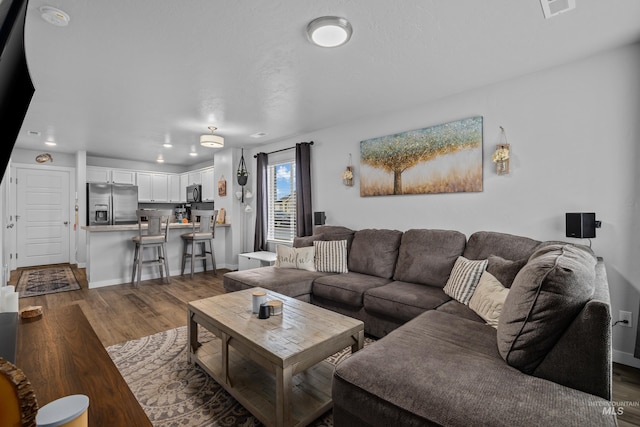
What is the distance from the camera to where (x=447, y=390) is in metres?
1.23

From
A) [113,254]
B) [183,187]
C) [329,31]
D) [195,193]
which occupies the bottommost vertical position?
[113,254]

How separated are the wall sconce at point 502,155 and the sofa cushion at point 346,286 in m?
1.57

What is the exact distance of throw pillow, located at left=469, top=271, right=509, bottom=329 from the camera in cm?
195

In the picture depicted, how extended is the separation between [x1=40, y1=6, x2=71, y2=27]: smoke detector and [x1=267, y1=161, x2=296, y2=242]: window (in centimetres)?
353

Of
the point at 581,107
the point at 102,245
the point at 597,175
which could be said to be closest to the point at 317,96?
the point at 581,107

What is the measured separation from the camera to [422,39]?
2227 mm

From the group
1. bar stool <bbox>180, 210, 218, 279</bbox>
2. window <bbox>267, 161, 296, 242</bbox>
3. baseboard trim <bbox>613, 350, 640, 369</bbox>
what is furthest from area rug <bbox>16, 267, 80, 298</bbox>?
baseboard trim <bbox>613, 350, 640, 369</bbox>

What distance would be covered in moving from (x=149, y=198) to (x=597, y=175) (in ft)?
27.0

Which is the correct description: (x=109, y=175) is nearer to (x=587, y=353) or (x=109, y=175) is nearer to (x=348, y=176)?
(x=348, y=176)

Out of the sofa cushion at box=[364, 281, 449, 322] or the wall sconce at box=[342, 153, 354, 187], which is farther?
the wall sconce at box=[342, 153, 354, 187]

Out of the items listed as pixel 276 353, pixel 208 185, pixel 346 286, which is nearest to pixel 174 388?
pixel 276 353

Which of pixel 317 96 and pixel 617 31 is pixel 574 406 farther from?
pixel 317 96

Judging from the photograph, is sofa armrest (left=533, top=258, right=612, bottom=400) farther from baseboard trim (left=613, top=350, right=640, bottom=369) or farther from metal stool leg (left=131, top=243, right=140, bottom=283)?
metal stool leg (left=131, top=243, right=140, bottom=283)

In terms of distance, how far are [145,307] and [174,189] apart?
481cm
